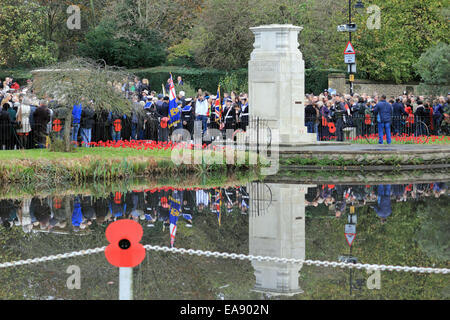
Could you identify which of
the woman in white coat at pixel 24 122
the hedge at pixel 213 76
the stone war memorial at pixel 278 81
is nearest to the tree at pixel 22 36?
the hedge at pixel 213 76

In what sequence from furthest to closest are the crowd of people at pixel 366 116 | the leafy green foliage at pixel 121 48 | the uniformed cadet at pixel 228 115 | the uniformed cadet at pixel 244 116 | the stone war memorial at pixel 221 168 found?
the leafy green foliage at pixel 121 48, the uniformed cadet at pixel 228 115, the crowd of people at pixel 366 116, the uniformed cadet at pixel 244 116, the stone war memorial at pixel 221 168

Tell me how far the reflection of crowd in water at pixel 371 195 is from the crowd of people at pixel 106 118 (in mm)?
7286

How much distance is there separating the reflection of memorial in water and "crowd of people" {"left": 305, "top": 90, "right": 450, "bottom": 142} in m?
10.2

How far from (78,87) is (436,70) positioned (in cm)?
2211

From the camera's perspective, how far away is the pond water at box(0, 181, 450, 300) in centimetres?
960

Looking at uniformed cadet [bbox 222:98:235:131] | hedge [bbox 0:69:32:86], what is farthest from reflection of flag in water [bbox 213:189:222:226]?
hedge [bbox 0:69:32:86]

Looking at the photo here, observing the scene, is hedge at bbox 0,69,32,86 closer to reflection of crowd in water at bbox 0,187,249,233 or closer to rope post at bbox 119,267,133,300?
reflection of crowd in water at bbox 0,187,249,233

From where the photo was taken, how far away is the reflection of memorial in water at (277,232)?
392 inches

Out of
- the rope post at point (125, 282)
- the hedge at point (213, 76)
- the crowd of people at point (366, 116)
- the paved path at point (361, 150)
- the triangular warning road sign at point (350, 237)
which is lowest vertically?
the triangular warning road sign at point (350, 237)

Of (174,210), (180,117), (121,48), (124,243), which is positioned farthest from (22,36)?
(124,243)

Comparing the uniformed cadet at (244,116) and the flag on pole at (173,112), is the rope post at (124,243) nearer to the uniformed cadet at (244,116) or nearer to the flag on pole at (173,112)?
the flag on pole at (173,112)
